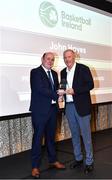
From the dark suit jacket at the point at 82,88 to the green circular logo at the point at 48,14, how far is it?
1.06 metres

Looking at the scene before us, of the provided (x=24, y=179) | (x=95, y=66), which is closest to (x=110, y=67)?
(x=95, y=66)

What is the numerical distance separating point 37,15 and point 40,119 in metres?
1.54

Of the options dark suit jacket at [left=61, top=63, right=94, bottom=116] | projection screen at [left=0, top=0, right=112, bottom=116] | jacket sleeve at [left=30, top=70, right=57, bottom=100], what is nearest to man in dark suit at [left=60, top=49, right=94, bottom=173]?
dark suit jacket at [left=61, top=63, right=94, bottom=116]

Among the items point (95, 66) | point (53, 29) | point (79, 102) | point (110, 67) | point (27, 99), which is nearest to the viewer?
point (79, 102)

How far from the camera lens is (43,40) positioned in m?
3.90

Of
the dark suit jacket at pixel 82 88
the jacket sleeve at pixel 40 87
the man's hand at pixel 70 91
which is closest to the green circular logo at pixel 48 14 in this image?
the dark suit jacket at pixel 82 88

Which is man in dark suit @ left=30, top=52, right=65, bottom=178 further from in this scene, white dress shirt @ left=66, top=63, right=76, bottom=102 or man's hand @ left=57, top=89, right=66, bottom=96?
white dress shirt @ left=66, top=63, right=76, bottom=102

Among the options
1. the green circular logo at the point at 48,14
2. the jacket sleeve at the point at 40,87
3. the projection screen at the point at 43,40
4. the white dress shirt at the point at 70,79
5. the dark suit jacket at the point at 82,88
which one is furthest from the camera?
the green circular logo at the point at 48,14

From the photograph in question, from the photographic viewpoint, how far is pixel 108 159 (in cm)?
370

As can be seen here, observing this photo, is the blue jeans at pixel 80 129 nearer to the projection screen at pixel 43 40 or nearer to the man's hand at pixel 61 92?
the man's hand at pixel 61 92

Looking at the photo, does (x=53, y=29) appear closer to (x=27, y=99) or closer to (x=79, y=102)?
(x=27, y=99)

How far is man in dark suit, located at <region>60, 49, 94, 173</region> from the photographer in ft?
10.2

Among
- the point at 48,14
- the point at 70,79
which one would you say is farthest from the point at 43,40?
the point at 70,79

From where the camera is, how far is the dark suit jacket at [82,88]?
123 inches
